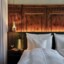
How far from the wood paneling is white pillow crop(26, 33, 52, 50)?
36cm

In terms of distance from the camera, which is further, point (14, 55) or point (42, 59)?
point (14, 55)

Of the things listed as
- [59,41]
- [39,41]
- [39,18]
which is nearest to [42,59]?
[39,41]

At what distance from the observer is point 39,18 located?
192 inches

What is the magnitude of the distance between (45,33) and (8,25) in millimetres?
1211

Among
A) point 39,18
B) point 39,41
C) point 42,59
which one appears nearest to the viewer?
point 42,59

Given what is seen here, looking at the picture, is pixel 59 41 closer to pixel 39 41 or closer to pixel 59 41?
pixel 59 41

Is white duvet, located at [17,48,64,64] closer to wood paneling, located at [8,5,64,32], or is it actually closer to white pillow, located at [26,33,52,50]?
white pillow, located at [26,33,52,50]

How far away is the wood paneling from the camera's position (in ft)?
15.9

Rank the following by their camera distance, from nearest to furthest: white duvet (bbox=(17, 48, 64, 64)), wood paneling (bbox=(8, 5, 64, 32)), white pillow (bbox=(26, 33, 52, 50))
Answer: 1. white duvet (bbox=(17, 48, 64, 64))
2. white pillow (bbox=(26, 33, 52, 50))
3. wood paneling (bbox=(8, 5, 64, 32))

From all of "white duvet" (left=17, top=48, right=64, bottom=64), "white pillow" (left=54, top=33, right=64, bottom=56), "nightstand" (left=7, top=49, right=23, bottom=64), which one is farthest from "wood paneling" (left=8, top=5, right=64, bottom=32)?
"white duvet" (left=17, top=48, right=64, bottom=64)

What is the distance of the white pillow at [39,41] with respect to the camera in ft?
14.5

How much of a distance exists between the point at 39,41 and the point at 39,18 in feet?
2.66

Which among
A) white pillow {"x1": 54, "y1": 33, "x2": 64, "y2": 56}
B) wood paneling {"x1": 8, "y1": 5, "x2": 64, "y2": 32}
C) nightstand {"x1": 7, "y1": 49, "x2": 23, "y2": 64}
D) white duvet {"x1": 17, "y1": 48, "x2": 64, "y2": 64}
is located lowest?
nightstand {"x1": 7, "y1": 49, "x2": 23, "y2": 64}

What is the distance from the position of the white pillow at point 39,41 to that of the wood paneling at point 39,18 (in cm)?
36
